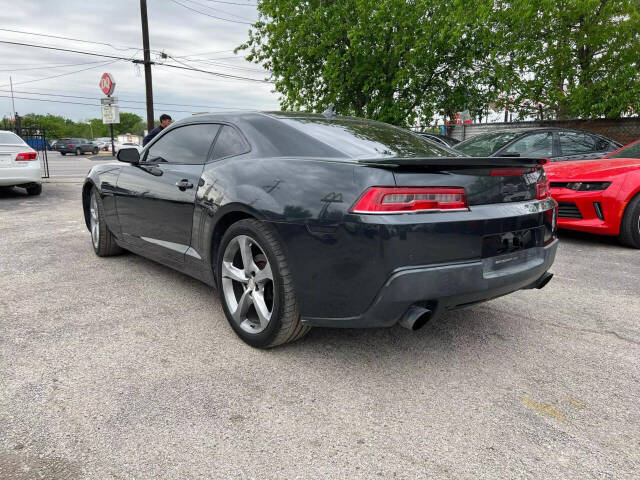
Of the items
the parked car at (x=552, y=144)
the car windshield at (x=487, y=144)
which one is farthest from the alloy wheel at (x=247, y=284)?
the car windshield at (x=487, y=144)

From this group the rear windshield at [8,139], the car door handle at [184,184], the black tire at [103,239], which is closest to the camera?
the car door handle at [184,184]

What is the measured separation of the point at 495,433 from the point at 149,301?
264cm

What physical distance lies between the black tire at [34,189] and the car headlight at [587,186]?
32.8ft

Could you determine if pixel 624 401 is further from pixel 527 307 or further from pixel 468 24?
pixel 468 24

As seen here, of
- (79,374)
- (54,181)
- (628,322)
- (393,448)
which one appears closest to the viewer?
(393,448)

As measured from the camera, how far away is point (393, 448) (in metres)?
2.00

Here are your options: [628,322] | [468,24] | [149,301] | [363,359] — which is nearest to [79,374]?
[149,301]

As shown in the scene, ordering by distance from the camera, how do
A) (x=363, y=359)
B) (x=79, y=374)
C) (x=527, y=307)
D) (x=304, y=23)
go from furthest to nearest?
(x=304, y=23) < (x=527, y=307) < (x=363, y=359) < (x=79, y=374)

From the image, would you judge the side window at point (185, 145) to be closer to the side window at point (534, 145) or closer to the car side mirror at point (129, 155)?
the car side mirror at point (129, 155)

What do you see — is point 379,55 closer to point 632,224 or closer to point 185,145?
point 632,224

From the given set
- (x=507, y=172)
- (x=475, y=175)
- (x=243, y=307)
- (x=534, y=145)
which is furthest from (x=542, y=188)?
(x=534, y=145)

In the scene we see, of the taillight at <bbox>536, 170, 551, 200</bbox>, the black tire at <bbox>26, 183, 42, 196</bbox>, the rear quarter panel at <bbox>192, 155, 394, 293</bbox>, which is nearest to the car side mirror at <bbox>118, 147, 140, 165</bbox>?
the rear quarter panel at <bbox>192, 155, 394, 293</bbox>

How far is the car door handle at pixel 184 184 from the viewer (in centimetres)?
342

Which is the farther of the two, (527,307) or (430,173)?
(527,307)
